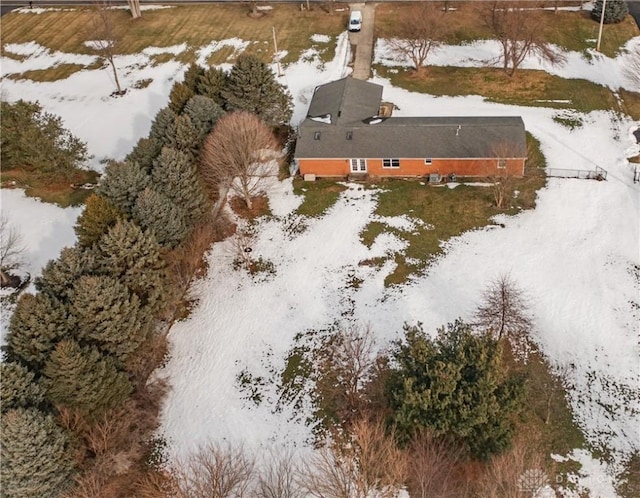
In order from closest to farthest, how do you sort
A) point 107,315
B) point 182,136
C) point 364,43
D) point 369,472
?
point 369,472 → point 107,315 → point 182,136 → point 364,43

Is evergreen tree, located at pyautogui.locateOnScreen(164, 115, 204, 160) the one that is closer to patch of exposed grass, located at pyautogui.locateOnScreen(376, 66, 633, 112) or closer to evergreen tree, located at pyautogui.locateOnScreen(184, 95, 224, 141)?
evergreen tree, located at pyautogui.locateOnScreen(184, 95, 224, 141)

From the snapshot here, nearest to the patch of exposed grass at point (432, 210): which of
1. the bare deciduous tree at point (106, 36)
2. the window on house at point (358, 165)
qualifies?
the window on house at point (358, 165)

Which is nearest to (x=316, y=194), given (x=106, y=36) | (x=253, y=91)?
(x=253, y=91)

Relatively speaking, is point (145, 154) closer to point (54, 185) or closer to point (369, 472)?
point (54, 185)

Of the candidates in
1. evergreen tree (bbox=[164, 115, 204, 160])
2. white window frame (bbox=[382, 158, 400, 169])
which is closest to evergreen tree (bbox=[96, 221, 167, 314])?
evergreen tree (bbox=[164, 115, 204, 160])

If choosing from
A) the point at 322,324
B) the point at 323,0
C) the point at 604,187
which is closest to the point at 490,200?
the point at 604,187
